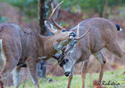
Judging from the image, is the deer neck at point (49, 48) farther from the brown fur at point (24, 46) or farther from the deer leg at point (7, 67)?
the deer leg at point (7, 67)

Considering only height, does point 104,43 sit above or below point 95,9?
below

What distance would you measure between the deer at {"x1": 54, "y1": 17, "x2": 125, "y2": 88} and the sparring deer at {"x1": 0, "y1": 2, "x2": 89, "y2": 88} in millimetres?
377

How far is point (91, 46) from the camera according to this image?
26.7 ft

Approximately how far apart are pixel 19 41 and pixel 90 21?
2.83m

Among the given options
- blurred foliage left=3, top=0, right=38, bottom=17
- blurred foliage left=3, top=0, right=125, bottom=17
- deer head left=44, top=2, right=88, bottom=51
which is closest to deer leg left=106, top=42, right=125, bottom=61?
deer head left=44, top=2, right=88, bottom=51

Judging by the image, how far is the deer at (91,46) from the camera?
7.52 meters

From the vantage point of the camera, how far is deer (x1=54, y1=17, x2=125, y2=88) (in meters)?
7.52

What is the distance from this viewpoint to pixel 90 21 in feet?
28.0

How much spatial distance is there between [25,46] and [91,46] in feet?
7.27

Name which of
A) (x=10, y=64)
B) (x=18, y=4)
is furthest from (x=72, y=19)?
(x=10, y=64)

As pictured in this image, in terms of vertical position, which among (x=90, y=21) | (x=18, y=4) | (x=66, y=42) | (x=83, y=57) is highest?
(x=18, y=4)

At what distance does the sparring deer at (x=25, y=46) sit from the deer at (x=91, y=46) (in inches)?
14.8

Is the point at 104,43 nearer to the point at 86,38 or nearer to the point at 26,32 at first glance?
the point at 86,38

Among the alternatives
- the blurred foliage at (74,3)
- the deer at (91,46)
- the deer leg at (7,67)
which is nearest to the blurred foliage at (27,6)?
the blurred foliage at (74,3)
